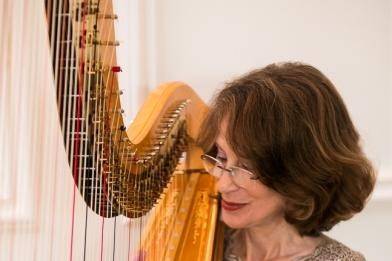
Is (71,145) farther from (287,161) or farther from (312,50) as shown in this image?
(312,50)

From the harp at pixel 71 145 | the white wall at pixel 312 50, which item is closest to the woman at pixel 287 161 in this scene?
the harp at pixel 71 145

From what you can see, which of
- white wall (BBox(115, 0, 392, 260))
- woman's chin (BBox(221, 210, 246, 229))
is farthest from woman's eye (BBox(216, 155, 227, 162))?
white wall (BBox(115, 0, 392, 260))

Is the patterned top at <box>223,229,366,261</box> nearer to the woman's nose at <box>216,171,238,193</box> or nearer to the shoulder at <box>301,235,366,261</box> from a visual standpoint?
the shoulder at <box>301,235,366,261</box>

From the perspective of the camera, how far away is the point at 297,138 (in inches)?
A: 39.7

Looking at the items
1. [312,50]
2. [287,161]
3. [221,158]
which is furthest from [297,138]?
[312,50]

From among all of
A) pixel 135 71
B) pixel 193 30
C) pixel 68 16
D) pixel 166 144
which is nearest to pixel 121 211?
pixel 166 144

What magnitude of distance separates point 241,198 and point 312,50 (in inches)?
34.2

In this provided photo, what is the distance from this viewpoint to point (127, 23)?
173 centimetres

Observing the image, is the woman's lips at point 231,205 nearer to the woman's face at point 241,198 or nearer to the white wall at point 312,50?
the woman's face at point 241,198

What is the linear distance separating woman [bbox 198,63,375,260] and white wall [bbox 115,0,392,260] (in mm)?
668

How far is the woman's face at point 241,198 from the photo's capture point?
3.41 feet

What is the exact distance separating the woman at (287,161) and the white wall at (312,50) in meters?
0.67

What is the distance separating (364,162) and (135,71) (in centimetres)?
89

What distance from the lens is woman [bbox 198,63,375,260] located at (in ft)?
3.33
